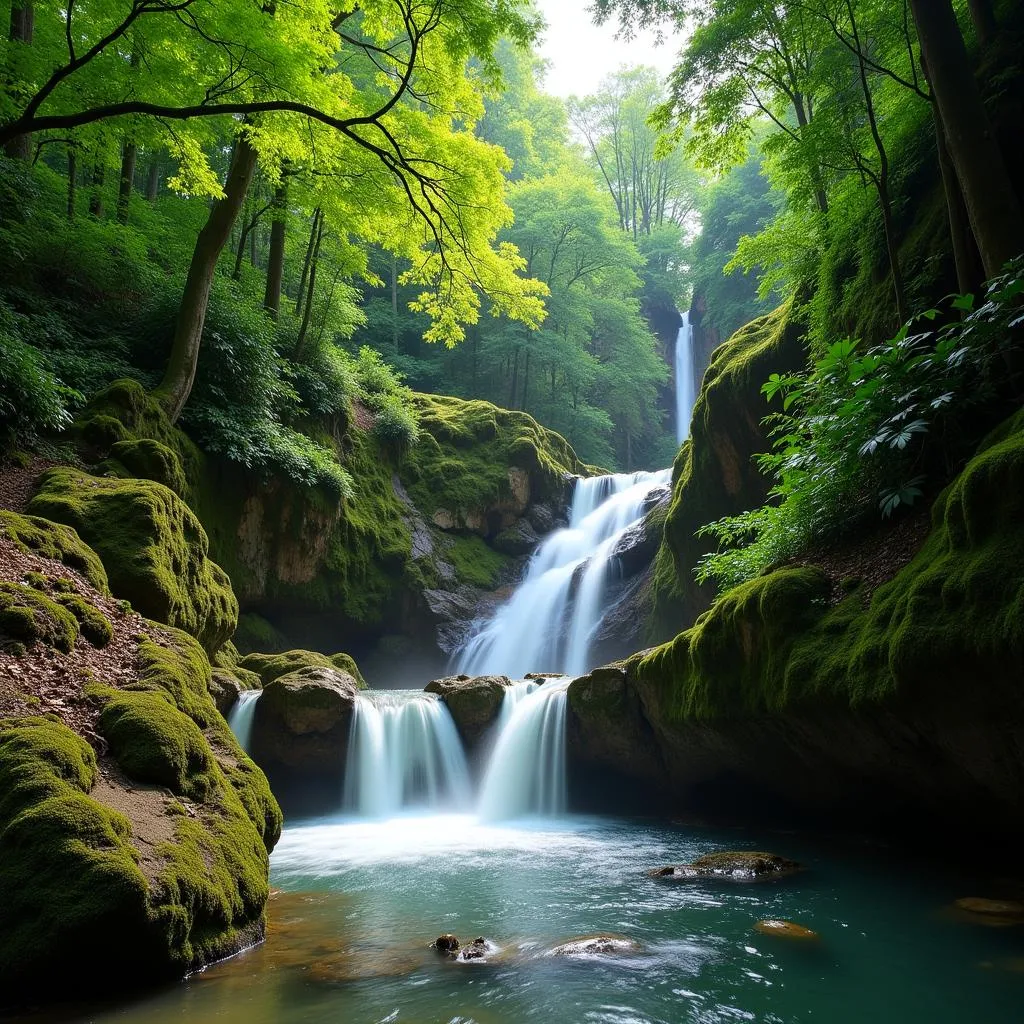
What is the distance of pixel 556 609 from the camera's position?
17.3 metres

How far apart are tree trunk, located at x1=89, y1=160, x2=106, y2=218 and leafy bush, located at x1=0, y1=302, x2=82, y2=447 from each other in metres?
7.04

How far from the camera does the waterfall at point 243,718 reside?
9.73 metres

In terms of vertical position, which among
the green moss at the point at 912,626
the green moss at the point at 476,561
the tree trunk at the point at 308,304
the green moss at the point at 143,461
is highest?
the tree trunk at the point at 308,304

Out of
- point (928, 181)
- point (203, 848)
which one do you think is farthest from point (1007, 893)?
point (928, 181)

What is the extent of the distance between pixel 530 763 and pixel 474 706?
1.42 m

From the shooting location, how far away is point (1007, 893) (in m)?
4.44

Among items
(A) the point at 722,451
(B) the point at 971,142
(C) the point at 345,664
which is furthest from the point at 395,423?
(B) the point at 971,142

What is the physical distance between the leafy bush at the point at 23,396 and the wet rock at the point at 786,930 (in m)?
8.42

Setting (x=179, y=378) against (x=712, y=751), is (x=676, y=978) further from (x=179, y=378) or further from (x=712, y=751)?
(x=179, y=378)

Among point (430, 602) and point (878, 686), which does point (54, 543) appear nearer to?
point (878, 686)

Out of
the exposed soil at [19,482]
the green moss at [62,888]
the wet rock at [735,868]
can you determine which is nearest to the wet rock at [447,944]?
the green moss at [62,888]

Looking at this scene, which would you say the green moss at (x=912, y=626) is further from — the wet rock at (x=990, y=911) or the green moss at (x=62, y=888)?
the green moss at (x=62, y=888)

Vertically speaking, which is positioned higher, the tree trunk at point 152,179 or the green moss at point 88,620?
the tree trunk at point 152,179

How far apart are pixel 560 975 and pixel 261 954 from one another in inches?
68.5
